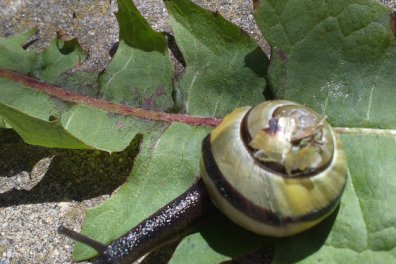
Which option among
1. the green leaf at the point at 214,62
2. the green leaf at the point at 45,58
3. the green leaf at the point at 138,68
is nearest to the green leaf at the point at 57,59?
the green leaf at the point at 45,58

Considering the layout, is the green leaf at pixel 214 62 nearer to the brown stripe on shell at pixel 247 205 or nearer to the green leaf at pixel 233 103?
the green leaf at pixel 233 103

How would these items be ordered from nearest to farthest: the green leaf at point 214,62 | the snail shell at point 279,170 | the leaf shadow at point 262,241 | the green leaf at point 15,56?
the snail shell at point 279,170
the leaf shadow at point 262,241
the green leaf at point 214,62
the green leaf at point 15,56

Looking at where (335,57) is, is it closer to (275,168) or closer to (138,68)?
(275,168)

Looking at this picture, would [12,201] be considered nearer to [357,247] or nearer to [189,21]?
[189,21]

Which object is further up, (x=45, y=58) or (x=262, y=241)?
Result: (x=45, y=58)

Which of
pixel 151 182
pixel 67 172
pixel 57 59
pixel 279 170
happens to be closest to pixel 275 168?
pixel 279 170

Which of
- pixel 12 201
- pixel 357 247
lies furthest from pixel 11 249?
pixel 357 247

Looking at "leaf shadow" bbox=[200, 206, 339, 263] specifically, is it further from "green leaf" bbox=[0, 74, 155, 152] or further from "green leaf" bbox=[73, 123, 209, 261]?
"green leaf" bbox=[0, 74, 155, 152]
